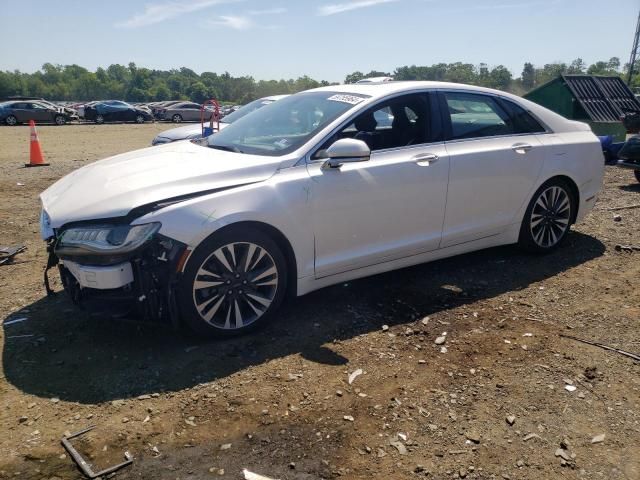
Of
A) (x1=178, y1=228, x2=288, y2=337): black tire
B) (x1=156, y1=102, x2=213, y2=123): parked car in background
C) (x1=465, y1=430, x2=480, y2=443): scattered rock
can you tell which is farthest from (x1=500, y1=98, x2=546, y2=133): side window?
(x1=156, y1=102, x2=213, y2=123): parked car in background

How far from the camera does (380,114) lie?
451 cm

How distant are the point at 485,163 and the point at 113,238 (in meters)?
3.07

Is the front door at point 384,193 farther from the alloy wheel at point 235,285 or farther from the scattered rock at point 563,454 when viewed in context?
the scattered rock at point 563,454

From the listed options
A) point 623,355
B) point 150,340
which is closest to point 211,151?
point 150,340

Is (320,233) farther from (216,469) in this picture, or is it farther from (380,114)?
(216,469)

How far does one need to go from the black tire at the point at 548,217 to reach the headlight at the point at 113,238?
11.6 ft

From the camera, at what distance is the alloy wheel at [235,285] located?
363 centimetres

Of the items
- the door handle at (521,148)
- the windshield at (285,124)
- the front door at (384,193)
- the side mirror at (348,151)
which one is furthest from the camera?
the door handle at (521,148)

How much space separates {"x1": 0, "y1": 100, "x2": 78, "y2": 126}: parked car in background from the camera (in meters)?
30.4

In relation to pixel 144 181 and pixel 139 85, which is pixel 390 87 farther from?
pixel 139 85

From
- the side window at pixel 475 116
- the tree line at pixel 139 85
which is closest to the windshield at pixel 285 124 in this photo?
the side window at pixel 475 116

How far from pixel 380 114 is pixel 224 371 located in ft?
7.75

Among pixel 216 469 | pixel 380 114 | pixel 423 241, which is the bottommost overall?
pixel 216 469

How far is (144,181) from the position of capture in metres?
3.70
